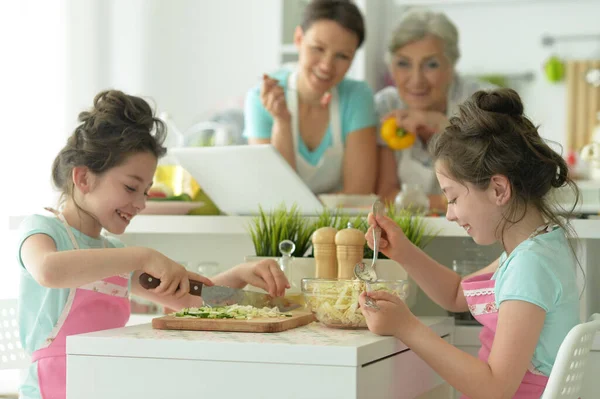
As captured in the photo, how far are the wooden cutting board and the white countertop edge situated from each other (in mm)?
91

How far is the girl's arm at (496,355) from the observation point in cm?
116

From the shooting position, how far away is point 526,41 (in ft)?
15.4

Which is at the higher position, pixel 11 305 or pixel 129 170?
pixel 129 170

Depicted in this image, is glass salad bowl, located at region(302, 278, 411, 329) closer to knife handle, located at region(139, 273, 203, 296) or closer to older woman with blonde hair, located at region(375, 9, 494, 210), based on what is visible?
knife handle, located at region(139, 273, 203, 296)

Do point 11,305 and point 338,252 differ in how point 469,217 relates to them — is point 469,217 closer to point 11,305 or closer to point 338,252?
point 338,252

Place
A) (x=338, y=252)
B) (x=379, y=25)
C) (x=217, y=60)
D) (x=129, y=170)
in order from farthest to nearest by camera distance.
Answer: (x=217, y=60)
(x=379, y=25)
(x=129, y=170)
(x=338, y=252)

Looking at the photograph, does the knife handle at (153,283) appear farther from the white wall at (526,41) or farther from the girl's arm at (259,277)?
the white wall at (526,41)

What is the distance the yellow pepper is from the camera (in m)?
2.51

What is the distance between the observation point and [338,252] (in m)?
1.46

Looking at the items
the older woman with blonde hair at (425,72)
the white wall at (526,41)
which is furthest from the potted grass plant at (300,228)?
the white wall at (526,41)

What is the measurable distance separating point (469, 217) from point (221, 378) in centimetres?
48

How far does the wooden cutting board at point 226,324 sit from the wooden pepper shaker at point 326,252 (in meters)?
0.25

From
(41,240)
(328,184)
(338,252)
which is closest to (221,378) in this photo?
(338,252)

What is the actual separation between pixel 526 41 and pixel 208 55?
5.76ft
